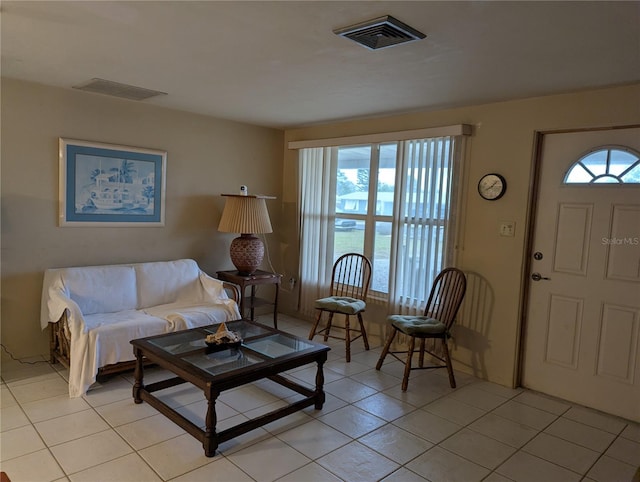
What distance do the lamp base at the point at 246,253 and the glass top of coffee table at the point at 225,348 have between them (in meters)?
1.19

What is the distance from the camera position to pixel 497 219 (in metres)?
3.53

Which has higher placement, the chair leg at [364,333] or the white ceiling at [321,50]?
the white ceiling at [321,50]

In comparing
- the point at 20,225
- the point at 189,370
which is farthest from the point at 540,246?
the point at 20,225

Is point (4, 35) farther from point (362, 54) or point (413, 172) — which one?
point (413, 172)

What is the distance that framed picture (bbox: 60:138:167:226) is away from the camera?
3658 millimetres

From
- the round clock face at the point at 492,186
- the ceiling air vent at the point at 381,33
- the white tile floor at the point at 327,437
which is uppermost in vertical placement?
the ceiling air vent at the point at 381,33

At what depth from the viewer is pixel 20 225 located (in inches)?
136

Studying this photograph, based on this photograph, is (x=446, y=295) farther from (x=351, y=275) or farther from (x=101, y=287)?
(x=101, y=287)

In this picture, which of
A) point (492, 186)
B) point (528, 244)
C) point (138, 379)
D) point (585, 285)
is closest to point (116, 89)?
point (138, 379)

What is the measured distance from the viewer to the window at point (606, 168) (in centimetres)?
295

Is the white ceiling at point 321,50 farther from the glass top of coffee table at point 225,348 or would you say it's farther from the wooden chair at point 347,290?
the glass top of coffee table at point 225,348

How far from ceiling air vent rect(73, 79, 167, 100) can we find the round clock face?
2682mm

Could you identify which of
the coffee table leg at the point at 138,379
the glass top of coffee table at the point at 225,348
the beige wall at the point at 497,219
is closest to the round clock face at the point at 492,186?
the beige wall at the point at 497,219

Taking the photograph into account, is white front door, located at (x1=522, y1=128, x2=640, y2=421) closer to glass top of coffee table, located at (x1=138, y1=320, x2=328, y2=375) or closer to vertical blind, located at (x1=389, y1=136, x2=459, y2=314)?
vertical blind, located at (x1=389, y1=136, x2=459, y2=314)
